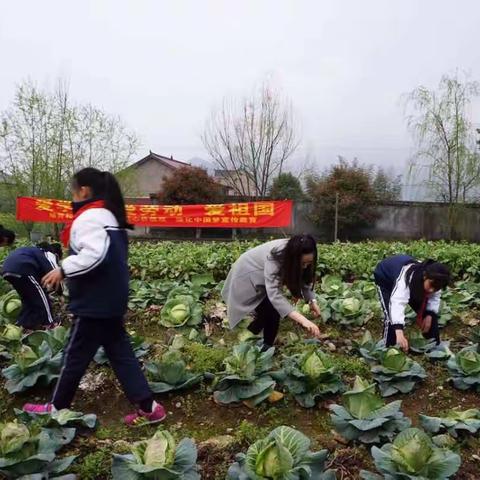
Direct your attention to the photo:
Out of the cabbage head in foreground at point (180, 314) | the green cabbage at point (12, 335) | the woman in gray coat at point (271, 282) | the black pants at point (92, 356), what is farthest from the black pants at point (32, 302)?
the black pants at point (92, 356)

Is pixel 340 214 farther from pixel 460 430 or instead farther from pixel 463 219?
pixel 460 430

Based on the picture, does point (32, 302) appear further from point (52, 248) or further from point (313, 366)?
point (313, 366)

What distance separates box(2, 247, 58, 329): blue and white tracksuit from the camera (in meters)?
4.72

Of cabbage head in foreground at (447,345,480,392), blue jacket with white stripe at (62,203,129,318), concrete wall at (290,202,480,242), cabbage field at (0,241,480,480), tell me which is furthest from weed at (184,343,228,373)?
concrete wall at (290,202,480,242)

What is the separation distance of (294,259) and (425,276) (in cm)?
94

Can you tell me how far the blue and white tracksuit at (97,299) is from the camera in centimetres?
266

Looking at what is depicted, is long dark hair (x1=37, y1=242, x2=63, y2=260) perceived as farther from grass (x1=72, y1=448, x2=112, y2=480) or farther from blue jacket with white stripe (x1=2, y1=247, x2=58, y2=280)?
grass (x1=72, y1=448, x2=112, y2=480)

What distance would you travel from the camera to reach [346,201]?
735 inches

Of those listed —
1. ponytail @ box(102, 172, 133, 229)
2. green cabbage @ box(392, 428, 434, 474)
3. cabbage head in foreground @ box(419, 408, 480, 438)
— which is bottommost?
cabbage head in foreground @ box(419, 408, 480, 438)

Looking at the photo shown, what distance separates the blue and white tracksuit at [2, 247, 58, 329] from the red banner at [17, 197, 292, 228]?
31.0ft

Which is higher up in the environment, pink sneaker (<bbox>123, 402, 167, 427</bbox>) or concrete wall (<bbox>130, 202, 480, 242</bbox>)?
concrete wall (<bbox>130, 202, 480, 242</bbox>)

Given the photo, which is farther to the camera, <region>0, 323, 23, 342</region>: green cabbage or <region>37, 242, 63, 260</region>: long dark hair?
<region>37, 242, 63, 260</region>: long dark hair

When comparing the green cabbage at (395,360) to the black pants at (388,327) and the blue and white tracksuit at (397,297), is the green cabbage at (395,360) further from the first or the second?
the black pants at (388,327)

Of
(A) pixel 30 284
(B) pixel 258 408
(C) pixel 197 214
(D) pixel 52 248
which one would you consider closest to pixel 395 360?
(B) pixel 258 408
